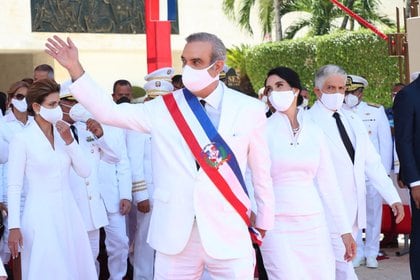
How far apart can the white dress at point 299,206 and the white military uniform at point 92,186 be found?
1659mm

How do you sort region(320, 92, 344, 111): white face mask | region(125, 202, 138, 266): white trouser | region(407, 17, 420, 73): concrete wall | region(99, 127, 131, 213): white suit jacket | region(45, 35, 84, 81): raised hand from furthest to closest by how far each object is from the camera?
region(407, 17, 420, 73): concrete wall < region(125, 202, 138, 266): white trouser < region(99, 127, 131, 213): white suit jacket < region(320, 92, 344, 111): white face mask < region(45, 35, 84, 81): raised hand

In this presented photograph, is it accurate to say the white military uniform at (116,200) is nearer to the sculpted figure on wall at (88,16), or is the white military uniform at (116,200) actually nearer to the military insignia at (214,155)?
the military insignia at (214,155)

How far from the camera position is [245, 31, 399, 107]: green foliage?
26.8 meters

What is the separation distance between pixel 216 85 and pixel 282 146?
1395mm

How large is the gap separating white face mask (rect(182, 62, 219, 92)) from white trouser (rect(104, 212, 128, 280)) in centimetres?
375

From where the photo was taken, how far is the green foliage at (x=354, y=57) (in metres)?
26.8

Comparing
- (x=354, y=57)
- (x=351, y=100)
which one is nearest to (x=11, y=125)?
(x=351, y=100)

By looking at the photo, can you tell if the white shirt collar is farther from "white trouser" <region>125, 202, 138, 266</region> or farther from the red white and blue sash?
"white trouser" <region>125, 202, 138, 266</region>

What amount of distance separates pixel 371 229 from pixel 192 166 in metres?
5.73

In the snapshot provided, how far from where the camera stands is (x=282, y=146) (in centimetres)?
640

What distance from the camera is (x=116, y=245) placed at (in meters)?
8.63

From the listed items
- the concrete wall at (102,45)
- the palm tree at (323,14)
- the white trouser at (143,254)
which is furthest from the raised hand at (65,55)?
the palm tree at (323,14)

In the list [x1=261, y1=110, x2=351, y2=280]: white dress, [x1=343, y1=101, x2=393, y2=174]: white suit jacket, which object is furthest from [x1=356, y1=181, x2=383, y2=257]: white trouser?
[x1=261, y1=110, x2=351, y2=280]: white dress

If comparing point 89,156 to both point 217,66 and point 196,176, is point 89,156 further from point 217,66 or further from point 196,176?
point 196,176
